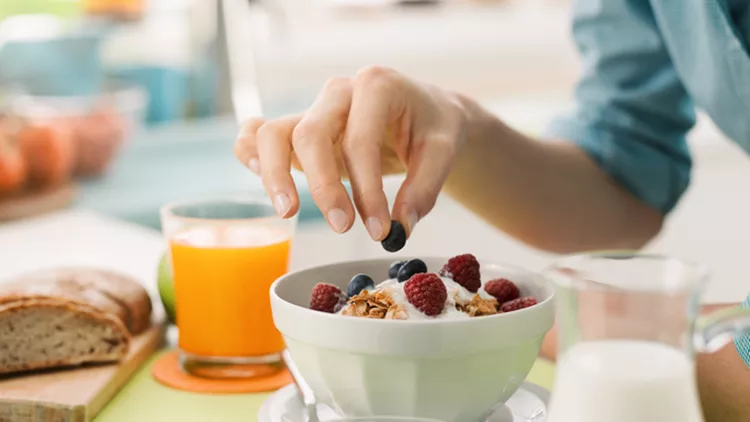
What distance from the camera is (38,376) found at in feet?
2.74

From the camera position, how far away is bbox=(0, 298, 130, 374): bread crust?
0.86 m

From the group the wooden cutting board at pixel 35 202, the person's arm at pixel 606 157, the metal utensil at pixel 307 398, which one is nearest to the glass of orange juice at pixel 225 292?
the metal utensil at pixel 307 398

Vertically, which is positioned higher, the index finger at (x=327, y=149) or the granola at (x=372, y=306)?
the index finger at (x=327, y=149)

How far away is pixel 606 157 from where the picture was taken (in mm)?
1331

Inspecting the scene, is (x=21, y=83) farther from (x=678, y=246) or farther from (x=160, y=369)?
(x=678, y=246)

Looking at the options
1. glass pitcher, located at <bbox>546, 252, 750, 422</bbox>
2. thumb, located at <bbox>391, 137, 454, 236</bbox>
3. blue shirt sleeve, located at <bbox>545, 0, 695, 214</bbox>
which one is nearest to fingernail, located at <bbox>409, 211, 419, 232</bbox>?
thumb, located at <bbox>391, 137, 454, 236</bbox>

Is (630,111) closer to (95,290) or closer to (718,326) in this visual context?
(95,290)

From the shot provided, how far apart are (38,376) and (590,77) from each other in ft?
2.77

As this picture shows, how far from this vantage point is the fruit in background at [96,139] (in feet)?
6.88

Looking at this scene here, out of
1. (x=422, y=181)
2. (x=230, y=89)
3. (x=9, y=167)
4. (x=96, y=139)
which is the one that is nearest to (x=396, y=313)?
(x=422, y=181)

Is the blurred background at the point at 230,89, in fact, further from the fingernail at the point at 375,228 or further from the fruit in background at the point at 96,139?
the fingernail at the point at 375,228

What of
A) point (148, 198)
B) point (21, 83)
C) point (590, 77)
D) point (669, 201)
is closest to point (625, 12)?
point (590, 77)

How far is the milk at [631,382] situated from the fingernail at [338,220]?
0.82ft

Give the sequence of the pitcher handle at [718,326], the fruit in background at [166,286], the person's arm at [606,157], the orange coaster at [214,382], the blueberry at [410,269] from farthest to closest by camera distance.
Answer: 1. the person's arm at [606,157]
2. the fruit in background at [166,286]
3. the orange coaster at [214,382]
4. the blueberry at [410,269]
5. the pitcher handle at [718,326]
